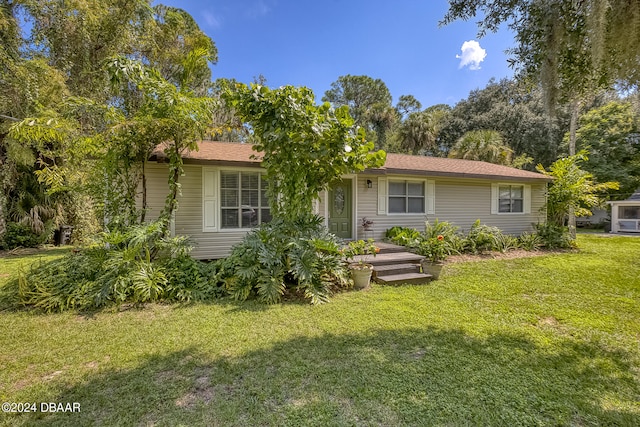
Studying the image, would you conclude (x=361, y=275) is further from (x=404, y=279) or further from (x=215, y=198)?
(x=215, y=198)

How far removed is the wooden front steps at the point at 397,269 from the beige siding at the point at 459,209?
1.88 m

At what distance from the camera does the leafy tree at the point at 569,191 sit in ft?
34.1

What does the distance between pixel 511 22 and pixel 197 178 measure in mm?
6435

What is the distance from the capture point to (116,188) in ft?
19.6

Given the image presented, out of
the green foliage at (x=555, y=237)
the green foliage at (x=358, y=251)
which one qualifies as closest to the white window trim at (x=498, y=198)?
the green foliage at (x=555, y=237)

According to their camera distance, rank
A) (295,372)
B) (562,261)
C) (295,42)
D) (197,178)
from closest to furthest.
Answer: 1. (295,372)
2. (197,178)
3. (562,261)
4. (295,42)

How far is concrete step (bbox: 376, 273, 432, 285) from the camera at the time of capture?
20.1 feet

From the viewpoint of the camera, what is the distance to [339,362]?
3.14m

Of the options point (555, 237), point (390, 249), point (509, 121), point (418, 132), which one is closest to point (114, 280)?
point (390, 249)

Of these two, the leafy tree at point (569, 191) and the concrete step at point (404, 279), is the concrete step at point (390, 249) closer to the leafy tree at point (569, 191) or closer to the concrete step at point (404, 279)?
the concrete step at point (404, 279)

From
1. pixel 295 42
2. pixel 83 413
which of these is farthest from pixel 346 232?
pixel 295 42

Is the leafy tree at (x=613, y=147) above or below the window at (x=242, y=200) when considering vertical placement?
above

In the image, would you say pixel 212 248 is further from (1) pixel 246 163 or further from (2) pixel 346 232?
(2) pixel 346 232

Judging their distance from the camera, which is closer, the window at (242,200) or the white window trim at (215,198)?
the white window trim at (215,198)
